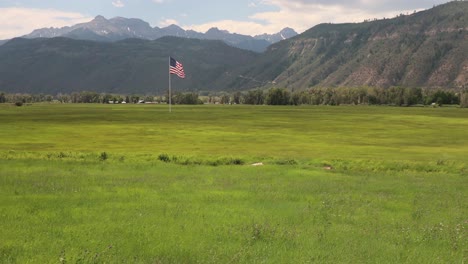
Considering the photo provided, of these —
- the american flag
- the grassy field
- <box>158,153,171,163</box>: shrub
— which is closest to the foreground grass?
the grassy field

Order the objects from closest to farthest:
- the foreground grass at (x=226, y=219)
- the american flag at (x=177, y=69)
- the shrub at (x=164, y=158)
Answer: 1. the foreground grass at (x=226, y=219)
2. the shrub at (x=164, y=158)
3. the american flag at (x=177, y=69)

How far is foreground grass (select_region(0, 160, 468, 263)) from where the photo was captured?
1241 centimetres

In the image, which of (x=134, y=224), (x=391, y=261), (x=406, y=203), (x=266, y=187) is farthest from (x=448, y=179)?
(x=134, y=224)

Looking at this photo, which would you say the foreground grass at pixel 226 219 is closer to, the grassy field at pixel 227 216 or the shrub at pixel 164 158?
the grassy field at pixel 227 216

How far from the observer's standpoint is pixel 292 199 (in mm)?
20922

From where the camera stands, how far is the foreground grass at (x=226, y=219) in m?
12.4

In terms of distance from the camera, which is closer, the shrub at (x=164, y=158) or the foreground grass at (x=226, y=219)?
the foreground grass at (x=226, y=219)

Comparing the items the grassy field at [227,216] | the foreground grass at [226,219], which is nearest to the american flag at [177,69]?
Result: the grassy field at [227,216]

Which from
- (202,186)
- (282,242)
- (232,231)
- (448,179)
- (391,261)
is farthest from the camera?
(448,179)

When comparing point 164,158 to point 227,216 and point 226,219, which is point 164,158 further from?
point 226,219

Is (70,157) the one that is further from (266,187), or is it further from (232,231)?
(232,231)

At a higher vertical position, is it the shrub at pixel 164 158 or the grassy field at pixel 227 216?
the grassy field at pixel 227 216

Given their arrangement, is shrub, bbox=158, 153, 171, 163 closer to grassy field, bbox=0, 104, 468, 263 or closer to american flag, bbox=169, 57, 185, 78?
grassy field, bbox=0, 104, 468, 263

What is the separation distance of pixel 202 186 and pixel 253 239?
34.4 feet
